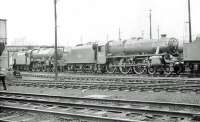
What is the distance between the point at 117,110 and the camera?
792 centimetres

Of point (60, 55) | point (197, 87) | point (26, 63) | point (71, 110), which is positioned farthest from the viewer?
point (26, 63)

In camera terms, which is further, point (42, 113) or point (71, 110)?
point (71, 110)

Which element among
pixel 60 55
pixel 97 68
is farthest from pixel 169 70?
pixel 60 55

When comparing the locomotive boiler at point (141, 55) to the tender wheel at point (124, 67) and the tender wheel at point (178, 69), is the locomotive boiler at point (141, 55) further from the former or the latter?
the tender wheel at point (178, 69)

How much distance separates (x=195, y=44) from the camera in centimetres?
1967

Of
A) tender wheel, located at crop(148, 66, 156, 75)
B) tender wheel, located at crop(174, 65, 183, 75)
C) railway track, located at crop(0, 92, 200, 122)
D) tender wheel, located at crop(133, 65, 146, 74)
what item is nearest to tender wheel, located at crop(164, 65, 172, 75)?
tender wheel, located at crop(174, 65, 183, 75)

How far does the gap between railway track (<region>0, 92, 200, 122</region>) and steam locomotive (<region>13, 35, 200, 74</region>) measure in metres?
12.1

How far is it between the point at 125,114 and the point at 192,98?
11.7 ft

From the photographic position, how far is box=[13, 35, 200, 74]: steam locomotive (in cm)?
2102

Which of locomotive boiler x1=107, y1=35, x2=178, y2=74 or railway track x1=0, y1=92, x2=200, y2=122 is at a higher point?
locomotive boiler x1=107, y1=35, x2=178, y2=74

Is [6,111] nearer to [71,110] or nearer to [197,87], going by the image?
[71,110]

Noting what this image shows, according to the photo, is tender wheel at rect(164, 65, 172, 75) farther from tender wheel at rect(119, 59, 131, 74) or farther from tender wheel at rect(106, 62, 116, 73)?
tender wheel at rect(106, 62, 116, 73)

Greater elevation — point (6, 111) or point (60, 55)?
point (60, 55)

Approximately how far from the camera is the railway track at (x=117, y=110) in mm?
6828
